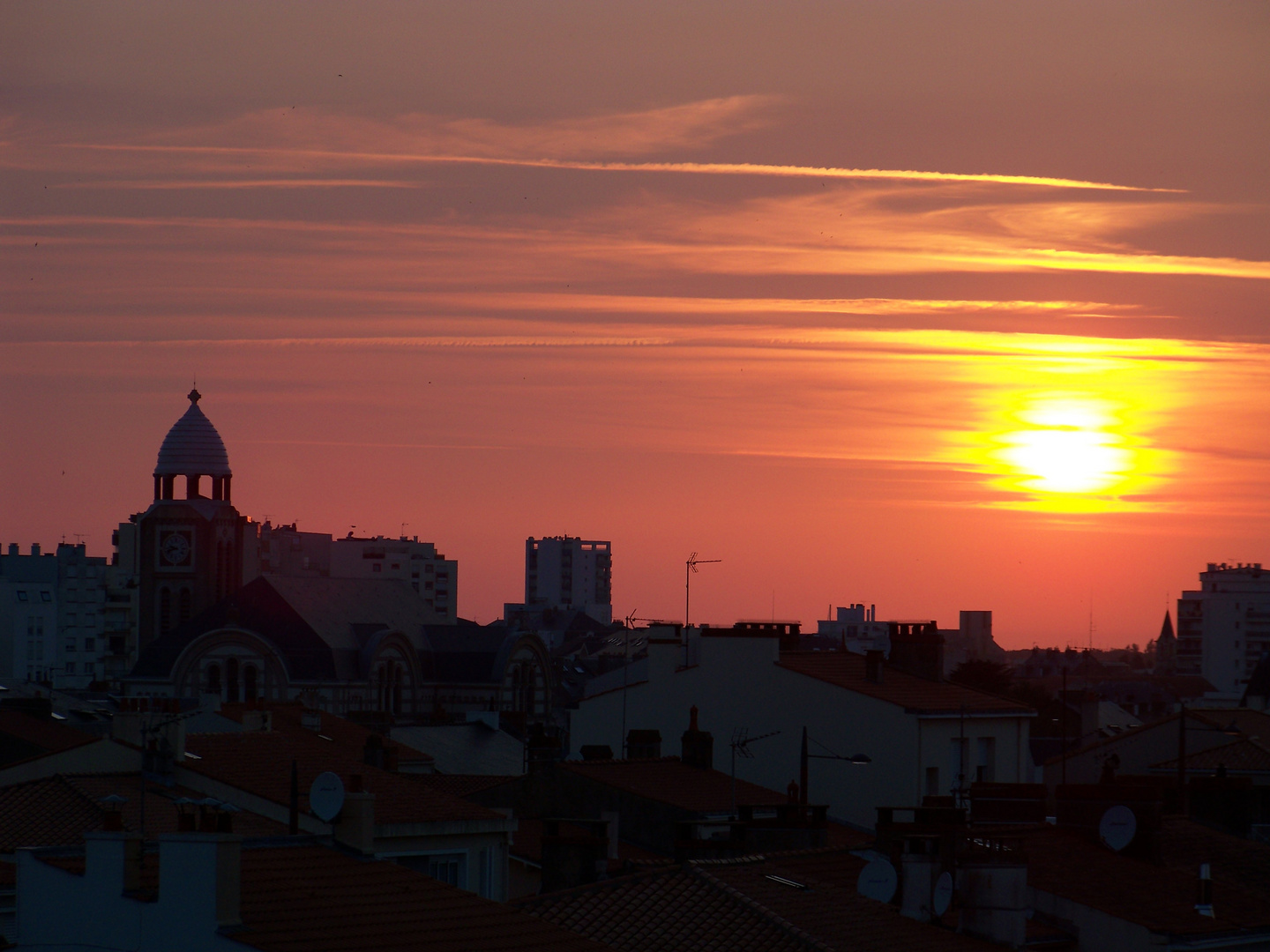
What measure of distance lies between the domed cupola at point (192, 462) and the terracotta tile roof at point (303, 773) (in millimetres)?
97068

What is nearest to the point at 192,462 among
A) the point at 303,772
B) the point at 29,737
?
the point at 29,737

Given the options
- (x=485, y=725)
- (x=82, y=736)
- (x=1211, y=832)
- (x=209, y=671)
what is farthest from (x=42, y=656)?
(x=1211, y=832)

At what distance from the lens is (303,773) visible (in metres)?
31.0

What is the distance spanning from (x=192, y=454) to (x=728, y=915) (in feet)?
376

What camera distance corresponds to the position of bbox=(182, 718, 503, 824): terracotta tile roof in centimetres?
2756

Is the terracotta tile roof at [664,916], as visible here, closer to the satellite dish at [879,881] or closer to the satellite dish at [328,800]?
the satellite dish at [879,881]

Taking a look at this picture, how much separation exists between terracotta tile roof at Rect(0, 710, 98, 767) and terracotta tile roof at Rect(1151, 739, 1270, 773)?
23557 millimetres

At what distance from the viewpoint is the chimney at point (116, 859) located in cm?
1686

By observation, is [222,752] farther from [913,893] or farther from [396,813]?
[913,893]

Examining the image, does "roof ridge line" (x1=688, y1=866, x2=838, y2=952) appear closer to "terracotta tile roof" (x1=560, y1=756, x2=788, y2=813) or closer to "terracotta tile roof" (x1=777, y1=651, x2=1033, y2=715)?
"terracotta tile roof" (x1=560, y1=756, x2=788, y2=813)

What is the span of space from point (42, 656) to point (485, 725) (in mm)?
106493

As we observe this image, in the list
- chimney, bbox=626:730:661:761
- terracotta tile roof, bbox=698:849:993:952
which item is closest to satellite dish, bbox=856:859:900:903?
terracotta tile roof, bbox=698:849:993:952

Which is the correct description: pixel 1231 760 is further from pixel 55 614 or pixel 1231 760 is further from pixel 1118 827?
pixel 55 614

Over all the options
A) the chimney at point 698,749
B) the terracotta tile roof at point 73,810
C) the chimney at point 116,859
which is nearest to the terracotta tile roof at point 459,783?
the chimney at point 698,749
